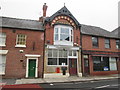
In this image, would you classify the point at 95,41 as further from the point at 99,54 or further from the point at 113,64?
the point at 113,64

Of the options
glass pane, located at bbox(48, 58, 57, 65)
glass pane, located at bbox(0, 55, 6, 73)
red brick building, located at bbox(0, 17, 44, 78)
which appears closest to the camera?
glass pane, located at bbox(0, 55, 6, 73)

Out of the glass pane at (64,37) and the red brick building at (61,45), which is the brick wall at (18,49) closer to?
the red brick building at (61,45)

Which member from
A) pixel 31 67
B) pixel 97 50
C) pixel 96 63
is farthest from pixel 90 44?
pixel 31 67

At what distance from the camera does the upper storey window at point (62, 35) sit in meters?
14.8

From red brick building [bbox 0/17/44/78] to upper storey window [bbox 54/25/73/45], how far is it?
1.98 m

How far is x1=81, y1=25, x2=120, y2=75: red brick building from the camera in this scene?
16.3m

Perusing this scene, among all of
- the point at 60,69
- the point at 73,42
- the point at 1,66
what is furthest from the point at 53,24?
the point at 1,66

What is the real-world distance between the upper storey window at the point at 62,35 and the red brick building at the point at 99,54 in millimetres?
2353

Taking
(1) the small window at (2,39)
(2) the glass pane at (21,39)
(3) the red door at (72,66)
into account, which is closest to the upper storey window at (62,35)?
(3) the red door at (72,66)

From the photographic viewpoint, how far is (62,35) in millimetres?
15172

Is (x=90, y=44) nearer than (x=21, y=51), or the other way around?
(x=21, y=51)

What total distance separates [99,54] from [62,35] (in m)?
6.54

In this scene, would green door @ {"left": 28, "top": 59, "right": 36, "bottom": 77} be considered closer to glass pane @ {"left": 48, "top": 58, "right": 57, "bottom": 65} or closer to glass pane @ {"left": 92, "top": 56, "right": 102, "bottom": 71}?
glass pane @ {"left": 48, "top": 58, "right": 57, "bottom": 65}

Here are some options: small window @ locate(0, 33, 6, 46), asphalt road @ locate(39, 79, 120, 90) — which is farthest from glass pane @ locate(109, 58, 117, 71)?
small window @ locate(0, 33, 6, 46)
